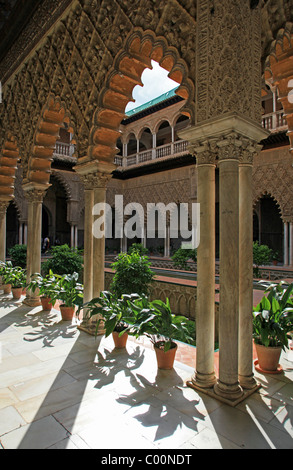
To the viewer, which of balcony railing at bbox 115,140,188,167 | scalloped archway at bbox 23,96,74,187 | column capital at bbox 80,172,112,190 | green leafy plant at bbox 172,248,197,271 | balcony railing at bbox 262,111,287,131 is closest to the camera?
column capital at bbox 80,172,112,190

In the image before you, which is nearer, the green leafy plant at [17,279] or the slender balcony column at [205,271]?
the slender balcony column at [205,271]

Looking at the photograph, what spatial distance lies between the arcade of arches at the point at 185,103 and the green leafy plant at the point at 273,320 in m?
0.46

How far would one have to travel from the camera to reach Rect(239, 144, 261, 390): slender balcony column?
3.22 m

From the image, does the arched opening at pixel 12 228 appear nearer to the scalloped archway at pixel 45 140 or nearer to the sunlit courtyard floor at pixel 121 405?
the scalloped archway at pixel 45 140

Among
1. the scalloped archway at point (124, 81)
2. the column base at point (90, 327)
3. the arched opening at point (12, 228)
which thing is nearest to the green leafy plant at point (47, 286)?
the column base at point (90, 327)

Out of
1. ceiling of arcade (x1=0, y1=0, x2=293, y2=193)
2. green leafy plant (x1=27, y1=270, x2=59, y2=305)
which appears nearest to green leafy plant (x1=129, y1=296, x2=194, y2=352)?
ceiling of arcade (x1=0, y1=0, x2=293, y2=193)

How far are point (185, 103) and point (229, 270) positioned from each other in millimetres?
1921

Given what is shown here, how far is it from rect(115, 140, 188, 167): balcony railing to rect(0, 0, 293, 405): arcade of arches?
31.5 feet

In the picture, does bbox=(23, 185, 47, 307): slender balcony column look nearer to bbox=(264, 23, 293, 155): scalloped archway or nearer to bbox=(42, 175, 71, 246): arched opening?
bbox=(264, 23, 293, 155): scalloped archway

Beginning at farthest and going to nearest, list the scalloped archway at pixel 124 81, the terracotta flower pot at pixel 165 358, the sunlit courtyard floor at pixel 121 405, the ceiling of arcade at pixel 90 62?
the scalloped archway at pixel 124 81 → the terracotta flower pot at pixel 165 358 → the ceiling of arcade at pixel 90 62 → the sunlit courtyard floor at pixel 121 405

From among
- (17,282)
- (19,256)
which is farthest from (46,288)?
(19,256)

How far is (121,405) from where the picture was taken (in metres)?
2.86

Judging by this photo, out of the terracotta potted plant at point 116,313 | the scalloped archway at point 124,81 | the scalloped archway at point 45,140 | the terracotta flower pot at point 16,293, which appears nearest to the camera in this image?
the scalloped archway at point 124,81

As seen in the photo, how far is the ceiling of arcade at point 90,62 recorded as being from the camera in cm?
351
